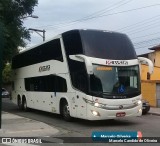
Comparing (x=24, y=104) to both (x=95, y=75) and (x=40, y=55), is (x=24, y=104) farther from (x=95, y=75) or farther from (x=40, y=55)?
(x=95, y=75)

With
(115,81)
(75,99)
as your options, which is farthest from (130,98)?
(75,99)

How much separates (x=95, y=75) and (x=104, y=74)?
386 millimetres

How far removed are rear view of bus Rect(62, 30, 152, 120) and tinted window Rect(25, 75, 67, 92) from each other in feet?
4.74

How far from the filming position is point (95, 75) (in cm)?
1598

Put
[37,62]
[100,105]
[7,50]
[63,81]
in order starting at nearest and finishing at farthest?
1. [100,105]
2. [63,81]
3. [37,62]
4. [7,50]

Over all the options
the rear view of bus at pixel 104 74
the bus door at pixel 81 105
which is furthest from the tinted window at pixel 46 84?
the bus door at pixel 81 105

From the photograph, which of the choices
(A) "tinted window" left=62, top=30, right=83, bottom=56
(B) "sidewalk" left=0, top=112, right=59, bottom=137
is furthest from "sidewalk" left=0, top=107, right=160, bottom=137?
(A) "tinted window" left=62, top=30, right=83, bottom=56

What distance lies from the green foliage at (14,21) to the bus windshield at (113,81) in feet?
28.7

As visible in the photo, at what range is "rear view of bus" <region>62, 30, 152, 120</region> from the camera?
52.1 ft

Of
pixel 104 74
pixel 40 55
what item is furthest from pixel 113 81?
pixel 40 55

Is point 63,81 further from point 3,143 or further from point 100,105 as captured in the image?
point 3,143

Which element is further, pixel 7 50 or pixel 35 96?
pixel 7 50

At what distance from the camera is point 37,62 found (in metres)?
22.4

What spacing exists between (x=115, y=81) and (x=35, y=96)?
26.1ft
